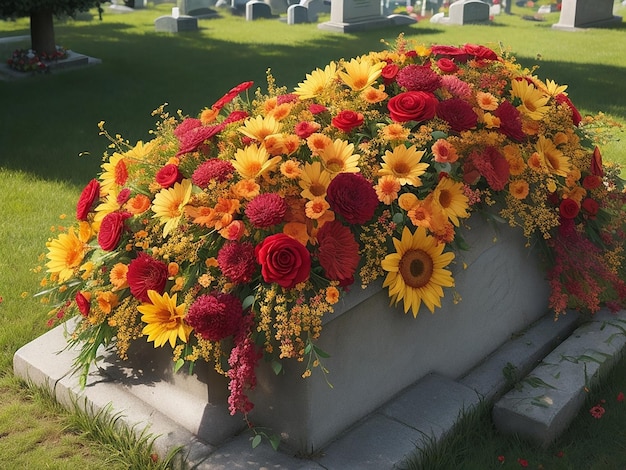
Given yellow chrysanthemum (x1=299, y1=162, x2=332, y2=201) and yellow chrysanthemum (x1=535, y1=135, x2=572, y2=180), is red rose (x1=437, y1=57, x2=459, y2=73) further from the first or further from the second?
yellow chrysanthemum (x1=299, y1=162, x2=332, y2=201)

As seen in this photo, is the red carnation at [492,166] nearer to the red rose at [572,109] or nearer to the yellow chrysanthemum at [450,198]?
the yellow chrysanthemum at [450,198]

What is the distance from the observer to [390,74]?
357 centimetres

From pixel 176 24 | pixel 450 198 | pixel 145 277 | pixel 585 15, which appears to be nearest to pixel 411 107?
pixel 450 198

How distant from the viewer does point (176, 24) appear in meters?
15.2

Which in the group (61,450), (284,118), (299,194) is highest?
(284,118)

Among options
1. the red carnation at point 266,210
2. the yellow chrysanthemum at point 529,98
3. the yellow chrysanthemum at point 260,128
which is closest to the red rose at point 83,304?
the red carnation at point 266,210

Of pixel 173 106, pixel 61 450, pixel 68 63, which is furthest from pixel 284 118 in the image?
pixel 68 63

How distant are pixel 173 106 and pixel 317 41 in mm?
6060

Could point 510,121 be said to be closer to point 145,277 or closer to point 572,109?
point 572,109

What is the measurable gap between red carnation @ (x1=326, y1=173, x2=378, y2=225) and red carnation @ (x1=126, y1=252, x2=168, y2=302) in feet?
2.18

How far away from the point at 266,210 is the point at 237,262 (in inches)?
8.0

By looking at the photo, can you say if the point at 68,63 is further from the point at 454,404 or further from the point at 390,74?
the point at 454,404

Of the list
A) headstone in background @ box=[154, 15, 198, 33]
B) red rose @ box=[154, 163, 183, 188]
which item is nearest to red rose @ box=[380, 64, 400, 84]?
red rose @ box=[154, 163, 183, 188]

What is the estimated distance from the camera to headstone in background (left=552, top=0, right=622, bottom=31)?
1573 centimetres
